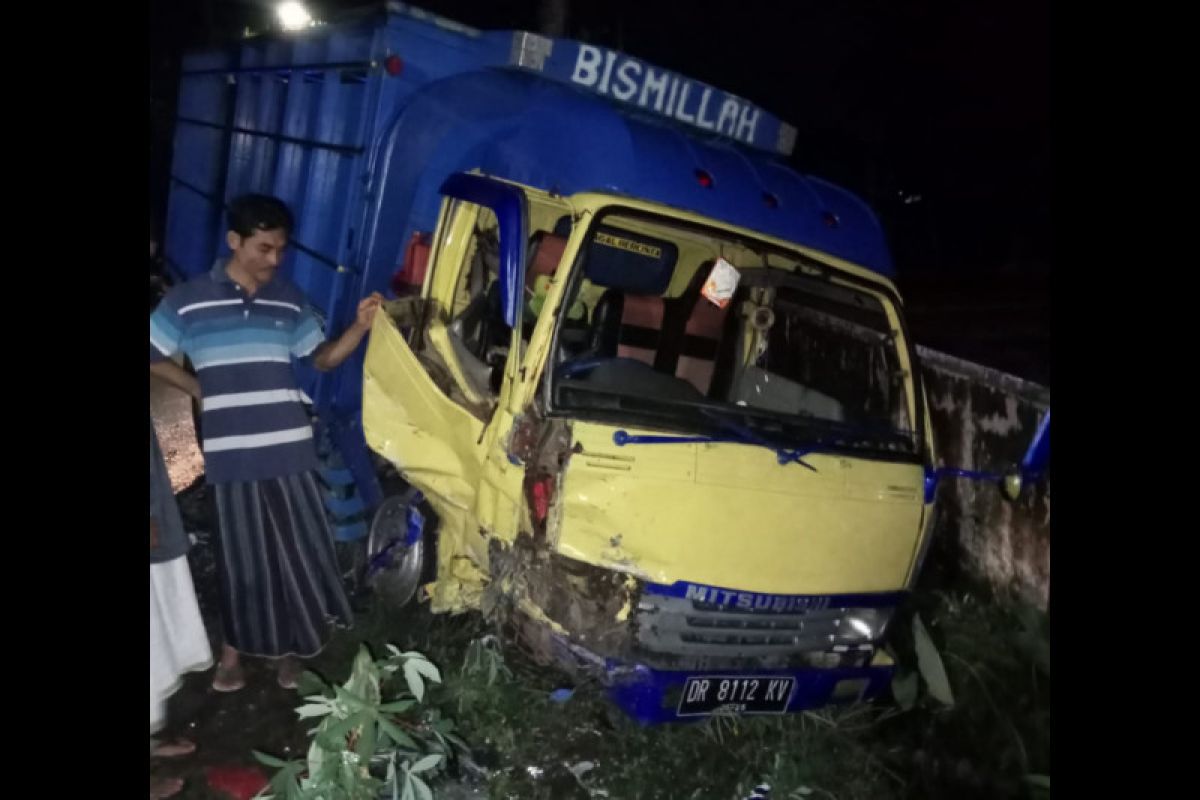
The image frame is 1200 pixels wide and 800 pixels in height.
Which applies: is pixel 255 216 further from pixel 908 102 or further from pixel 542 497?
pixel 908 102

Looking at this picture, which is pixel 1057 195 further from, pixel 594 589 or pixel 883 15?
pixel 883 15

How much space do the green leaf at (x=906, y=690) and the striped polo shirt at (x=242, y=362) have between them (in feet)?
9.31

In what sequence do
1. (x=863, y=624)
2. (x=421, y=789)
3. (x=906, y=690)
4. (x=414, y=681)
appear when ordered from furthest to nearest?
(x=906, y=690), (x=863, y=624), (x=414, y=681), (x=421, y=789)

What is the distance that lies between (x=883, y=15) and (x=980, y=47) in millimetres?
1841

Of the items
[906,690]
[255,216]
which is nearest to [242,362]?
[255,216]

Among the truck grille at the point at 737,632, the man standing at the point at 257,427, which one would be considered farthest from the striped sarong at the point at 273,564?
the truck grille at the point at 737,632

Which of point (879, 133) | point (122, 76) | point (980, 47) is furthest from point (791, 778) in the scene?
point (879, 133)

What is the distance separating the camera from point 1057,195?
71.7 inches

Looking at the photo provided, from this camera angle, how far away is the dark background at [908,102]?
342 inches

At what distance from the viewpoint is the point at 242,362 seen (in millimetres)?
2900

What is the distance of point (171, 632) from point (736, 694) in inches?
77.5

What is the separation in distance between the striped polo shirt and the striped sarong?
10cm

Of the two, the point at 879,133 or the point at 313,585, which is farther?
the point at 879,133

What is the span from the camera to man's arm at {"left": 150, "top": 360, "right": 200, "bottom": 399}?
2820mm
